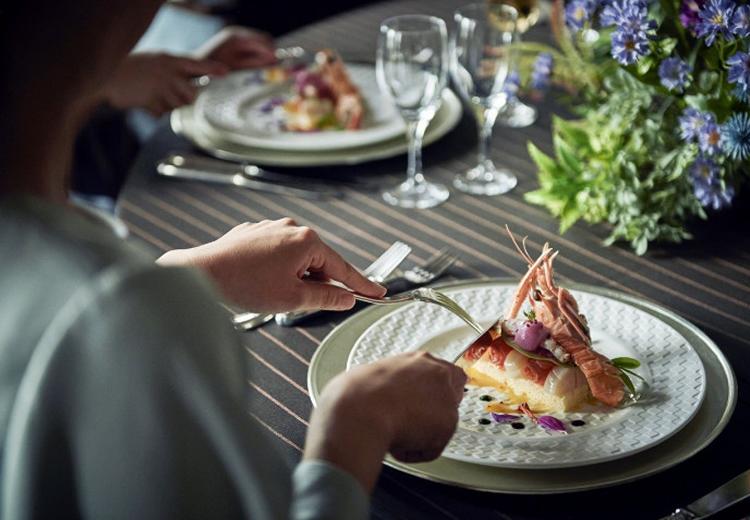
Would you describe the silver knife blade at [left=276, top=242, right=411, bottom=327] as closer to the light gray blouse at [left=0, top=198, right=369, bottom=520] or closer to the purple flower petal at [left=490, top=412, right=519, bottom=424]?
the purple flower petal at [left=490, top=412, right=519, bottom=424]

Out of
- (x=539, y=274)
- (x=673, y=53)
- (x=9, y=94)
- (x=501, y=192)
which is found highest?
(x=9, y=94)

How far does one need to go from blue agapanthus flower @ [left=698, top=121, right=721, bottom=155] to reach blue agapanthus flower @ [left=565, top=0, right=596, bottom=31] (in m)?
0.29

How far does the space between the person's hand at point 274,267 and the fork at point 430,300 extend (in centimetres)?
4

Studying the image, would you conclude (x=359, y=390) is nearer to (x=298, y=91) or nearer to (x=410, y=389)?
(x=410, y=389)

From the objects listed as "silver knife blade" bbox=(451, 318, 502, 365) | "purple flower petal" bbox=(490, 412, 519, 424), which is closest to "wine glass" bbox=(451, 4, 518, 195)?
"silver knife blade" bbox=(451, 318, 502, 365)

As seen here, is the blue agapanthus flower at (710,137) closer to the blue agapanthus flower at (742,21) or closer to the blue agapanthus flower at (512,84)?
the blue agapanthus flower at (742,21)

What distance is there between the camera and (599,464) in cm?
103

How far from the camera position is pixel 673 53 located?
4.91 ft

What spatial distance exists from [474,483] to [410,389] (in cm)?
12

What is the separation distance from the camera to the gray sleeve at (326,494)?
812mm

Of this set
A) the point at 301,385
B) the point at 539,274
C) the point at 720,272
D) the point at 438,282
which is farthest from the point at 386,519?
the point at 720,272

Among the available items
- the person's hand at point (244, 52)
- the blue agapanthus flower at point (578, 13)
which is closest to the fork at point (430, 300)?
the blue agapanthus flower at point (578, 13)

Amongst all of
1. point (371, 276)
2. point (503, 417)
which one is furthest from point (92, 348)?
point (371, 276)

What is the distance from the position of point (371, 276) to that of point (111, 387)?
79 cm
